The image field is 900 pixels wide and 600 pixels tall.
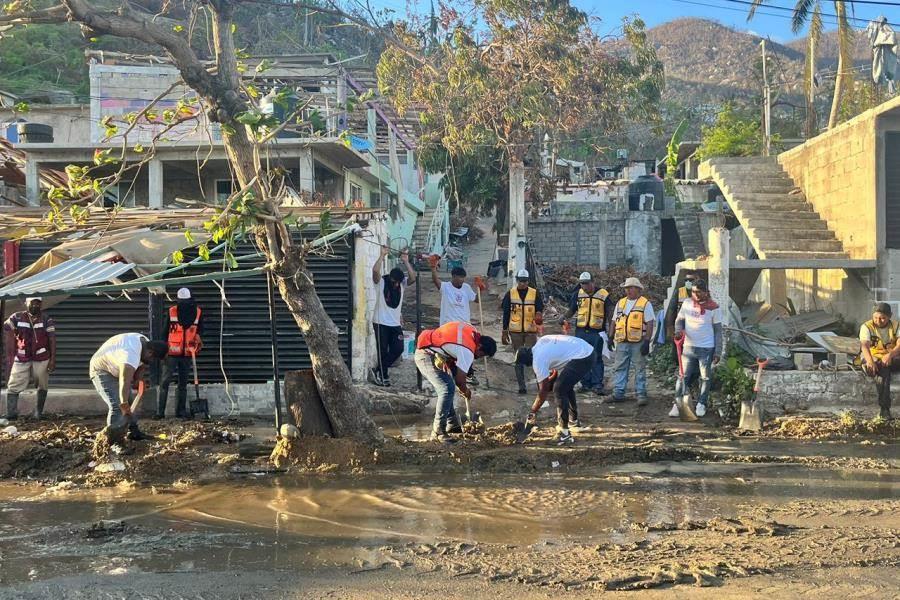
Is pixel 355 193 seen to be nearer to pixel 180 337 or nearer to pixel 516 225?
pixel 516 225

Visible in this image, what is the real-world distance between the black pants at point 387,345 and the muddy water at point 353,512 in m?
4.11

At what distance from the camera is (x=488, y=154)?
995 inches

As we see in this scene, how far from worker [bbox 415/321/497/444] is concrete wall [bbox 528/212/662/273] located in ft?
56.5

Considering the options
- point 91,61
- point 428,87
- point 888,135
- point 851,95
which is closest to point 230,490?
point 888,135

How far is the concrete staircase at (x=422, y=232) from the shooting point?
25433 mm

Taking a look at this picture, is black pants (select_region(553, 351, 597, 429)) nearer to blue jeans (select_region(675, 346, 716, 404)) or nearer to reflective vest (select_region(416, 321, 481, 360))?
reflective vest (select_region(416, 321, 481, 360))

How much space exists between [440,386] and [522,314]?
9.95ft

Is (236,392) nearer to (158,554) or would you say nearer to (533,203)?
(158,554)

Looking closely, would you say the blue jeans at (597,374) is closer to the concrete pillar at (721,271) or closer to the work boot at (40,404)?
the concrete pillar at (721,271)

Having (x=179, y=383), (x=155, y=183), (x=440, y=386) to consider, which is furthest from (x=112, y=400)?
(x=155, y=183)

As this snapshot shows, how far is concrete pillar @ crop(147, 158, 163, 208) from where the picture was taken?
56.1 ft

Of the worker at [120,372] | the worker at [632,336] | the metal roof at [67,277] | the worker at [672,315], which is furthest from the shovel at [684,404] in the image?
the metal roof at [67,277]

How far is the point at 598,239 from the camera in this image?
2591cm

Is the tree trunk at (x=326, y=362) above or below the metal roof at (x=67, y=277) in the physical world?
below
